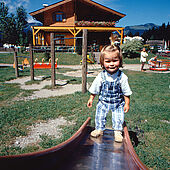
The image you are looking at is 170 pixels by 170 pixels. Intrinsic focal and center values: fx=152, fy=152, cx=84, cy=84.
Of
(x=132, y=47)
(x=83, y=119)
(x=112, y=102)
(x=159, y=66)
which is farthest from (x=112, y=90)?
(x=132, y=47)

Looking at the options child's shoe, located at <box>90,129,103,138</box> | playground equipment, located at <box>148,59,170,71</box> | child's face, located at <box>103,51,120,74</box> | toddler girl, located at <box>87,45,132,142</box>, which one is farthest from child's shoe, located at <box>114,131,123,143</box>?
playground equipment, located at <box>148,59,170,71</box>

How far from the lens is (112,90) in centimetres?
234

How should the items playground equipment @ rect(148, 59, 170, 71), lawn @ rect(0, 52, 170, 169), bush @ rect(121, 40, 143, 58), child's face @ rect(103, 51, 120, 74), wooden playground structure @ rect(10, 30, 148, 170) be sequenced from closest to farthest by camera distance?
wooden playground structure @ rect(10, 30, 148, 170) → child's face @ rect(103, 51, 120, 74) → lawn @ rect(0, 52, 170, 169) → playground equipment @ rect(148, 59, 170, 71) → bush @ rect(121, 40, 143, 58)

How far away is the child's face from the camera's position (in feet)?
7.27

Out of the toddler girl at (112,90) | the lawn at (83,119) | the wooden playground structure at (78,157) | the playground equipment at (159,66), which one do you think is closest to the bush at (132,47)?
the playground equipment at (159,66)

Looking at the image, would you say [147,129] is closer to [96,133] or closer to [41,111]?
[96,133]

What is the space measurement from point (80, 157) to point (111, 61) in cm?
136

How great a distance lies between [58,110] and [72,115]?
0.47 m

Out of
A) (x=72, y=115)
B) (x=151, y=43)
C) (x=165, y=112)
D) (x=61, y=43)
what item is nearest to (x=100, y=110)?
(x=72, y=115)

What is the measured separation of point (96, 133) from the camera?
7.79 feet

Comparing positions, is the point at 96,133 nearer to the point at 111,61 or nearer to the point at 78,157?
the point at 78,157

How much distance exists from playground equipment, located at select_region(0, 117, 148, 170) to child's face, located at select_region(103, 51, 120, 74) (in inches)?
41.0

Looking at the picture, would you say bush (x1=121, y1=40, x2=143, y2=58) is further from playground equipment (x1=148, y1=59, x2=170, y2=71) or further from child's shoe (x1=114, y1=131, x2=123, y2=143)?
child's shoe (x1=114, y1=131, x2=123, y2=143)

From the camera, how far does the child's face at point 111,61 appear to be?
7.27 feet
